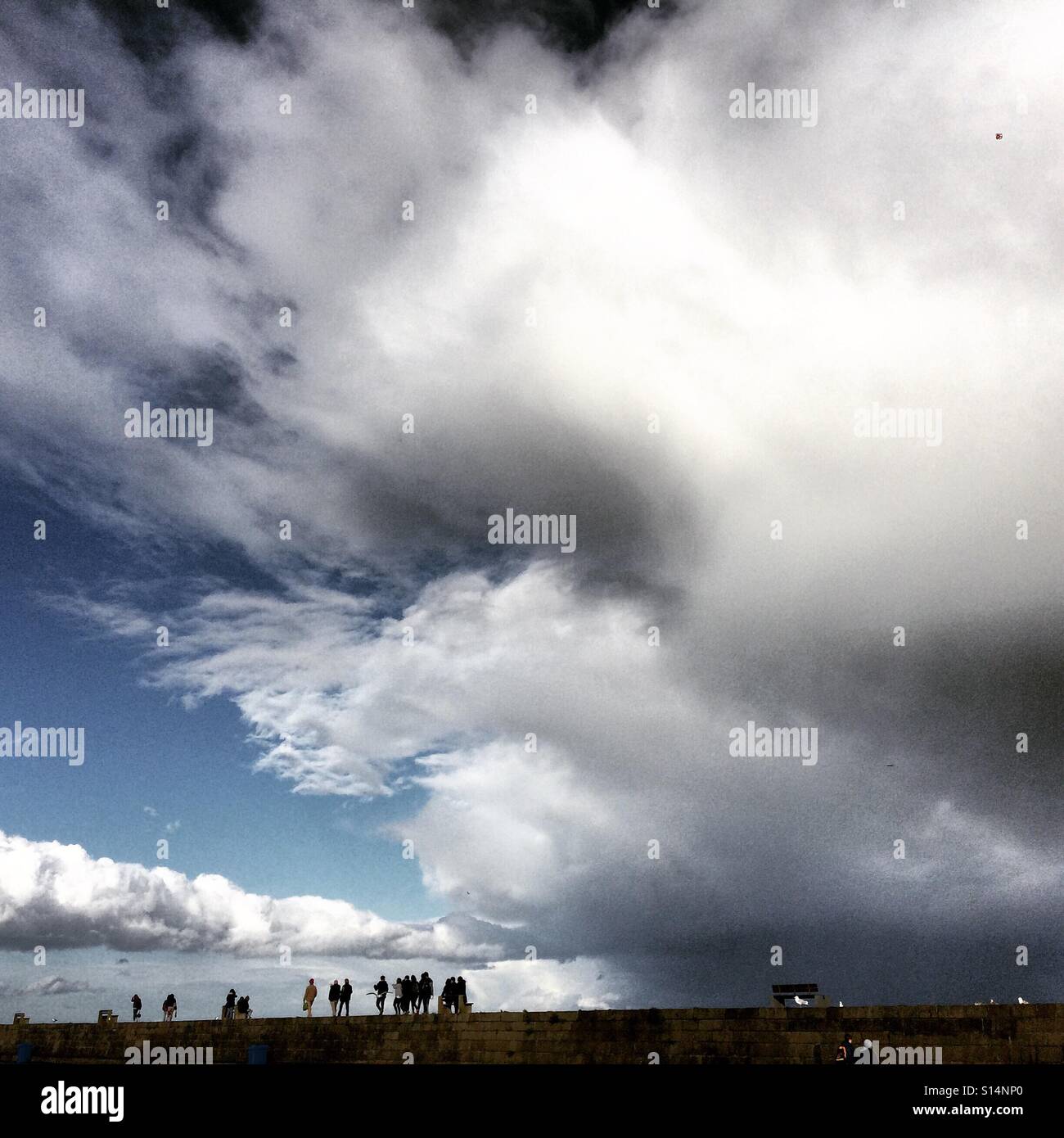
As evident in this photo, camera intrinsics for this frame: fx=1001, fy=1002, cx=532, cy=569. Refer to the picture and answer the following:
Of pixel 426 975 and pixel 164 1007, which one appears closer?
pixel 426 975

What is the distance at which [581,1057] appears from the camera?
22.9 metres
